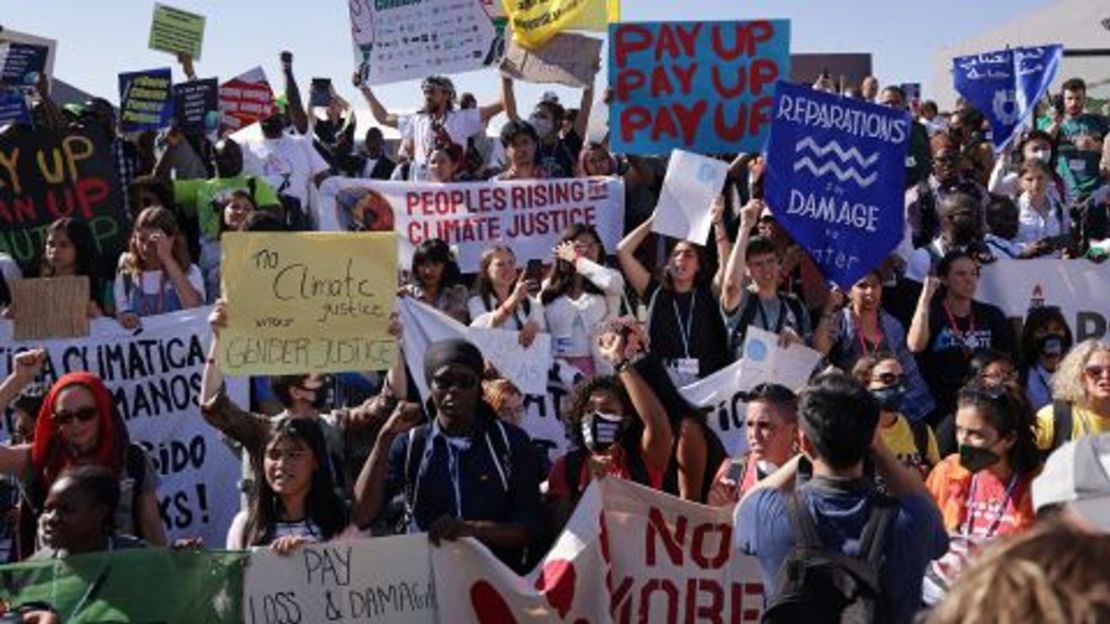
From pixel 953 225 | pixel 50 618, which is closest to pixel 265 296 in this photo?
pixel 50 618

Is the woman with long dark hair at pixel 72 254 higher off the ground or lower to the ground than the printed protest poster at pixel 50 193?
lower

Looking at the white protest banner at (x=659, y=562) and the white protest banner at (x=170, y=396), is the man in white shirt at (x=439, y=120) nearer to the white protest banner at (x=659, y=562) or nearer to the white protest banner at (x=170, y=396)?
the white protest banner at (x=170, y=396)

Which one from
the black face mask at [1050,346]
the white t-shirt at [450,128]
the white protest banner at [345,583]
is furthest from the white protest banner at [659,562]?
the white t-shirt at [450,128]

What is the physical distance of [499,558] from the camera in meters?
5.45

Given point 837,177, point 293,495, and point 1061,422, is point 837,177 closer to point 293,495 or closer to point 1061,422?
point 1061,422

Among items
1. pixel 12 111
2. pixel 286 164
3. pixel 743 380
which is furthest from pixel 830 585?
pixel 12 111

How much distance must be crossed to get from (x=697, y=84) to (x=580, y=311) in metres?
1.73

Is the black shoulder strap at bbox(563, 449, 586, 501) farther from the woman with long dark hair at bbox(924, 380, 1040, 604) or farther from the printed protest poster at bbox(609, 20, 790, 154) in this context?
the printed protest poster at bbox(609, 20, 790, 154)

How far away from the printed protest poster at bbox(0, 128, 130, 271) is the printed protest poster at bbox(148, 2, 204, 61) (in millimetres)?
6207

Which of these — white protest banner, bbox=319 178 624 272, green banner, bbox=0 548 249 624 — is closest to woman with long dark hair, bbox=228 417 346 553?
green banner, bbox=0 548 249 624

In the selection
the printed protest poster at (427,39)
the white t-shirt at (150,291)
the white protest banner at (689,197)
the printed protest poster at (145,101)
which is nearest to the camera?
the white t-shirt at (150,291)

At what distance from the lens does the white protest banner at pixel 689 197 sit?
25.6 ft

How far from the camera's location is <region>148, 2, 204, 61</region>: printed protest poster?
13.9 metres

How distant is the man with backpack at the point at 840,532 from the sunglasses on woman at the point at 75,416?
2432 millimetres
